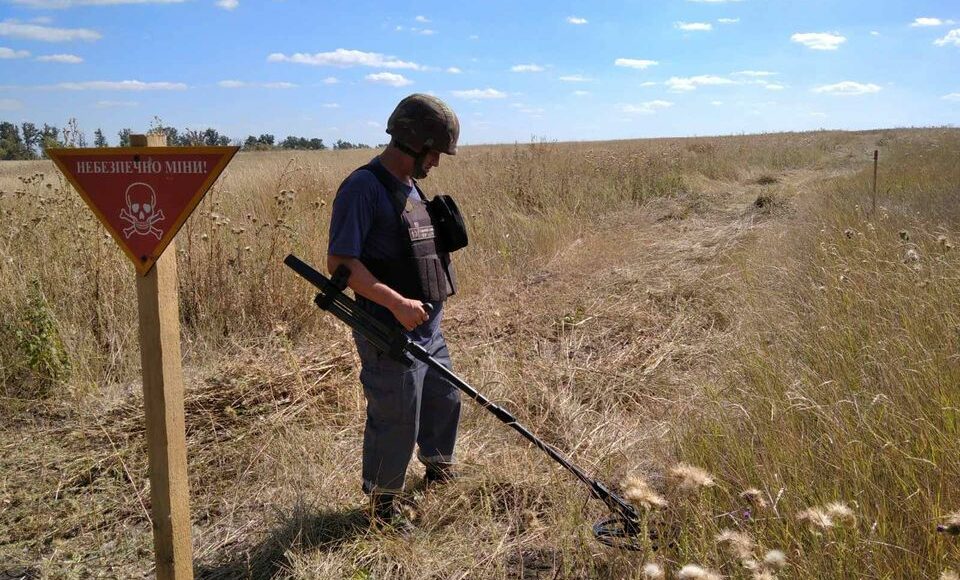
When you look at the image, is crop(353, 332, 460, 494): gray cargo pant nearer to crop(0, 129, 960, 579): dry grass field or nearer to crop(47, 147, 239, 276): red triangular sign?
crop(0, 129, 960, 579): dry grass field

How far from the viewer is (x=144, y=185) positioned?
202 cm

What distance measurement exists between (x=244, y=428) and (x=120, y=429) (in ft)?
2.10

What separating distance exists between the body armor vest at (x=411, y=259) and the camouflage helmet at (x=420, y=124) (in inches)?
5.5

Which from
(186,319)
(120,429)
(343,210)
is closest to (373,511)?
(343,210)

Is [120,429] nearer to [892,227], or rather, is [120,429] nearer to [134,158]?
[134,158]

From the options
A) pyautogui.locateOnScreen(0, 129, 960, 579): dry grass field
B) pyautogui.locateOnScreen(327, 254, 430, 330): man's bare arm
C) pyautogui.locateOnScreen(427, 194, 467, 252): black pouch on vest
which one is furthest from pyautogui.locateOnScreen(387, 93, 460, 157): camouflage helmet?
pyautogui.locateOnScreen(0, 129, 960, 579): dry grass field

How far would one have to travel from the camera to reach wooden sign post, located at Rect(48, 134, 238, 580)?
6.49 ft

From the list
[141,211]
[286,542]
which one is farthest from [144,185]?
[286,542]

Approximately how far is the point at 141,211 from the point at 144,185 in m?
0.08

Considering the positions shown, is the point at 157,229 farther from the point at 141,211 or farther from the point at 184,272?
the point at 184,272

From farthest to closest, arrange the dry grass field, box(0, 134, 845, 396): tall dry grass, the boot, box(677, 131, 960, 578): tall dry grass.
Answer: box(0, 134, 845, 396): tall dry grass < the boot < the dry grass field < box(677, 131, 960, 578): tall dry grass

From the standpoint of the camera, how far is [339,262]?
2.48m

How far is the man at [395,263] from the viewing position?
248cm

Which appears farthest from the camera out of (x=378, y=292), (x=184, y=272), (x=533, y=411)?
(x=184, y=272)
